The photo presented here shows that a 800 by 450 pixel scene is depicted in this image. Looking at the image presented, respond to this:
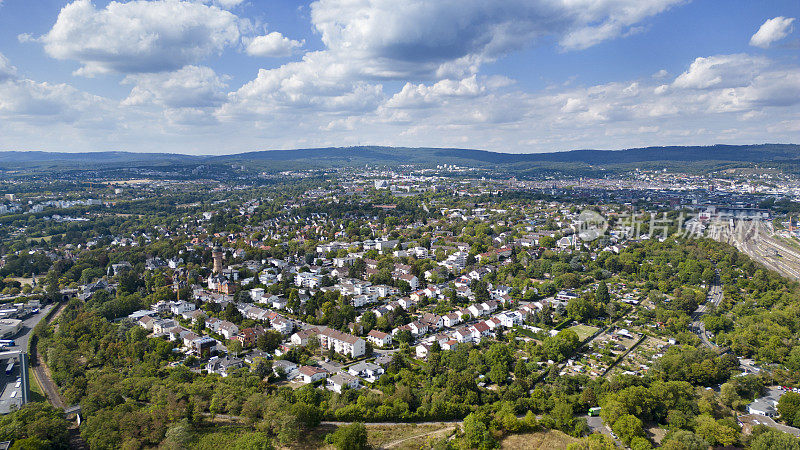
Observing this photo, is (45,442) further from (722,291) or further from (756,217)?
(756,217)

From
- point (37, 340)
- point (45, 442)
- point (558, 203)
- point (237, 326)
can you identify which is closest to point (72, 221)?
point (37, 340)

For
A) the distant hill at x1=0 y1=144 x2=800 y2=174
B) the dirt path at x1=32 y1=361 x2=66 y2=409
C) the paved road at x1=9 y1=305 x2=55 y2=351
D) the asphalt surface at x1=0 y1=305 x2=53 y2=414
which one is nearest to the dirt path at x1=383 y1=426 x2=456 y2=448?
the dirt path at x1=32 y1=361 x2=66 y2=409

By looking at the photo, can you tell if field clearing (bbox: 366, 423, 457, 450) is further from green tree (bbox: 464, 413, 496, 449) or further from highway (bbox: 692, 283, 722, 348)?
highway (bbox: 692, 283, 722, 348)

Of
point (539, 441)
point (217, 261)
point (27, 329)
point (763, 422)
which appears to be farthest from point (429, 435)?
point (27, 329)

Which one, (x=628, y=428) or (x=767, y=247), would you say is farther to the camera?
(x=767, y=247)

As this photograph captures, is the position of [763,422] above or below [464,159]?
below

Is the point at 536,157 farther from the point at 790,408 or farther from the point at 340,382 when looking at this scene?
the point at 340,382
